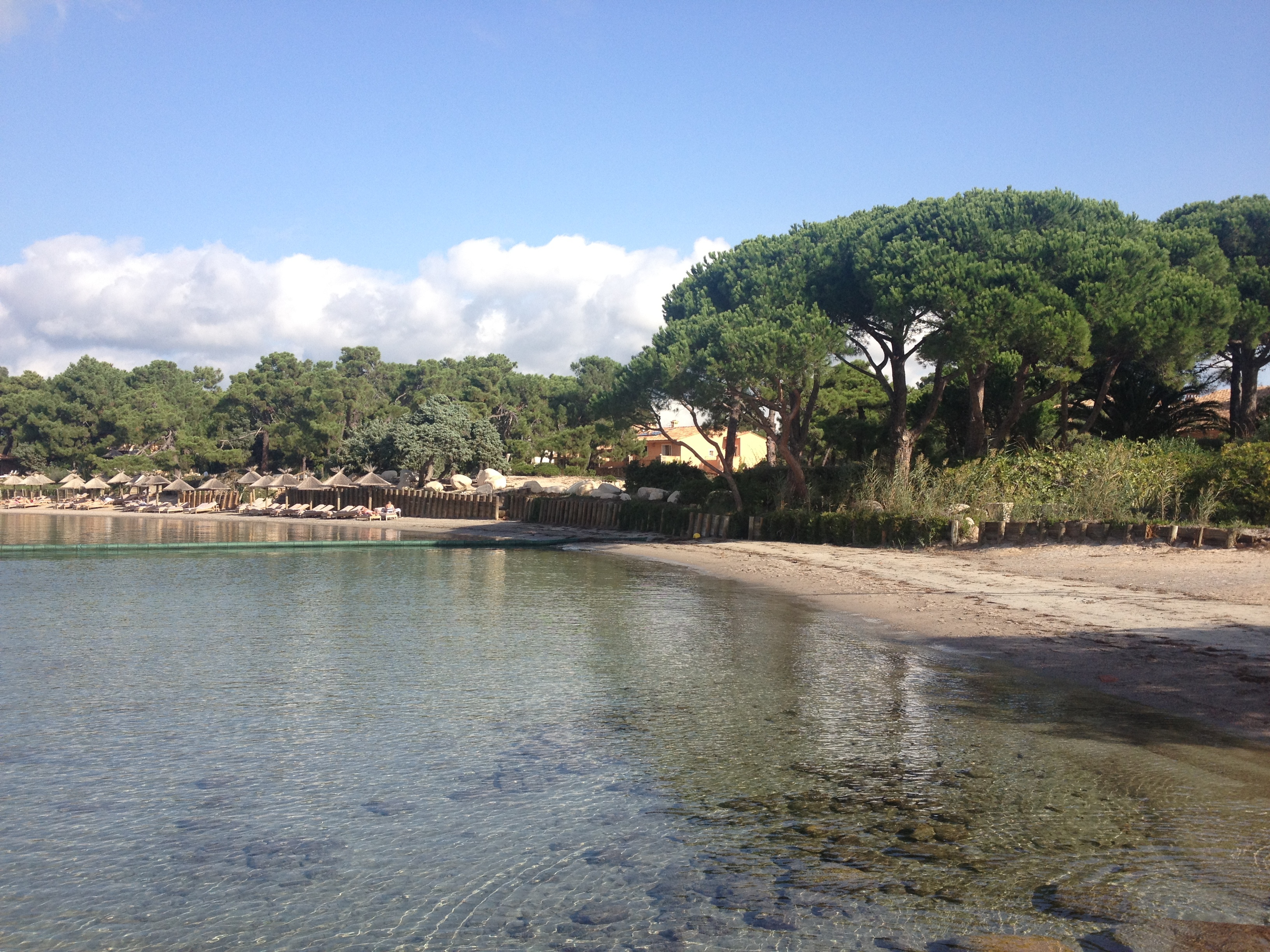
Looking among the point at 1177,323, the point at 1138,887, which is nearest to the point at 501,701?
the point at 1138,887

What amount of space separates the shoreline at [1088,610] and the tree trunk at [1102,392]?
10.7m

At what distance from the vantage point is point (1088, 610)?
15.0 m

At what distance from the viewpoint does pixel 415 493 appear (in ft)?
195

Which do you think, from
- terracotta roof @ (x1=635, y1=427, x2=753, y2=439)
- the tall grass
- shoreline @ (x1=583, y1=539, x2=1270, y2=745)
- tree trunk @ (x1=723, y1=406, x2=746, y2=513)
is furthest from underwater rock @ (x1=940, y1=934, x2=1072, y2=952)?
terracotta roof @ (x1=635, y1=427, x2=753, y2=439)

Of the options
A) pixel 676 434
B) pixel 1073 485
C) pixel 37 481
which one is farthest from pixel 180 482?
pixel 1073 485

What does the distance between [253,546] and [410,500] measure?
26682mm

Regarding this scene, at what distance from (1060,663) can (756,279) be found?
972 inches

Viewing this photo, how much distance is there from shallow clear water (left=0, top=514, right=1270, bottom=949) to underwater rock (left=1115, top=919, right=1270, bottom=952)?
194 mm

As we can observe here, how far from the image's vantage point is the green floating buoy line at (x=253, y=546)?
30281 mm

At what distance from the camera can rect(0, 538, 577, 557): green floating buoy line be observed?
30281mm

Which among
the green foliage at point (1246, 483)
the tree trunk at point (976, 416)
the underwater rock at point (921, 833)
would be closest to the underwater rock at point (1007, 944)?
the underwater rock at point (921, 833)

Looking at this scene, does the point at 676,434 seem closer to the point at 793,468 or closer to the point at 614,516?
the point at 614,516

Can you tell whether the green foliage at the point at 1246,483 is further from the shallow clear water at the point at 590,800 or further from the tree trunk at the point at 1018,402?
the shallow clear water at the point at 590,800

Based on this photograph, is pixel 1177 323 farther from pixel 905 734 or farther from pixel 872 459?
pixel 905 734
